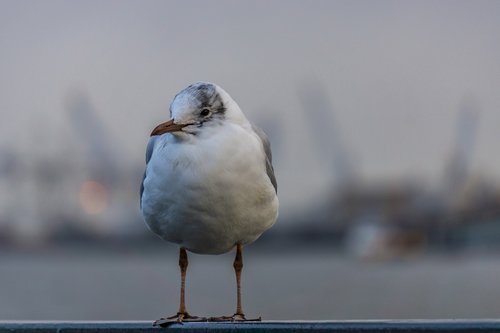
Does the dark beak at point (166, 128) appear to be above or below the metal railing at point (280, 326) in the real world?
above

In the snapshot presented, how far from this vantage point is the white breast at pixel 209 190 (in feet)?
10.1

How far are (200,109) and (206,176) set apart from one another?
0.20 metres

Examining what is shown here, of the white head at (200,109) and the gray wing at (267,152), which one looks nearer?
the white head at (200,109)

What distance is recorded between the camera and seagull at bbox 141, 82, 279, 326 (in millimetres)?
3080

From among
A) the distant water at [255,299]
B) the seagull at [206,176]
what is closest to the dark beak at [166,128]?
the seagull at [206,176]

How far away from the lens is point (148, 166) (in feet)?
10.8

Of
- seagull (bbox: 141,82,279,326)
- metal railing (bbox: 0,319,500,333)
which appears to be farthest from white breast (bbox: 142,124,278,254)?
metal railing (bbox: 0,319,500,333)

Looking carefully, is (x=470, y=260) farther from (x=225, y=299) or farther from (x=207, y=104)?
(x=207, y=104)

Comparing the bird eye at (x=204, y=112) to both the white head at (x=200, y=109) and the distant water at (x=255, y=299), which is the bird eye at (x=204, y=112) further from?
the distant water at (x=255, y=299)

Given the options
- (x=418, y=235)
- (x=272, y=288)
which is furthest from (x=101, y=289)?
(x=418, y=235)

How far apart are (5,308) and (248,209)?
2169 cm

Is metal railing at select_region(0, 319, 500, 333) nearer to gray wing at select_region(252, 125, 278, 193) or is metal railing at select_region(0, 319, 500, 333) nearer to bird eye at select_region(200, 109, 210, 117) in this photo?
bird eye at select_region(200, 109, 210, 117)

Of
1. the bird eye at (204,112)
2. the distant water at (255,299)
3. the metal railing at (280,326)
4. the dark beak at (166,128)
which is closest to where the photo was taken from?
the metal railing at (280,326)

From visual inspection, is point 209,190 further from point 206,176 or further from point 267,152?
point 267,152
